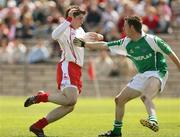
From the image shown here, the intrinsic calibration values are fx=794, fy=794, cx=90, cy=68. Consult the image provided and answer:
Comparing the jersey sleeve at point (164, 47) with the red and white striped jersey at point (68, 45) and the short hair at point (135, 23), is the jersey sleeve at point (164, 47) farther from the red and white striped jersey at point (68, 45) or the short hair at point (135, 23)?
the red and white striped jersey at point (68, 45)

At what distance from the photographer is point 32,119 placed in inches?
805

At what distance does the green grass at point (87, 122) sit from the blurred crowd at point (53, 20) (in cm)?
941

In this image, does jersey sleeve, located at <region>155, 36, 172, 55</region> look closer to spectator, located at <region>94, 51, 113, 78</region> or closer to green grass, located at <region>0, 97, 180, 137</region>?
green grass, located at <region>0, 97, 180, 137</region>

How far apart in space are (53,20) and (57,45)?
1.27 metres

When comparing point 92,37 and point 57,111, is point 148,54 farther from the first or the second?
point 57,111

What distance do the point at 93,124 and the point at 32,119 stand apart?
2.27m

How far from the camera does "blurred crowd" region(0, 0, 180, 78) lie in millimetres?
36531

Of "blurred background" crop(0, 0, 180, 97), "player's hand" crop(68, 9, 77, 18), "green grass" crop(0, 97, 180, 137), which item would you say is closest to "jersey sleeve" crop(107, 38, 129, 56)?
"player's hand" crop(68, 9, 77, 18)

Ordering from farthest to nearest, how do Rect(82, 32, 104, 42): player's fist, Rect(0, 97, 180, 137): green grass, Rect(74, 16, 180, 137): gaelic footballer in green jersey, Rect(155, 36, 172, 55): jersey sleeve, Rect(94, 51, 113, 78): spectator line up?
Rect(94, 51, 113, 78): spectator
Rect(0, 97, 180, 137): green grass
Rect(82, 32, 104, 42): player's fist
Rect(74, 16, 180, 137): gaelic footballer in green jersey
Rect(155, 36, 172, 55): jersey sleeve

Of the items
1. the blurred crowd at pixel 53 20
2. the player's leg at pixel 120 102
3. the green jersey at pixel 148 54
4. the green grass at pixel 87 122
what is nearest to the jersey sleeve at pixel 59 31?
the green jersey at pixel 148 54

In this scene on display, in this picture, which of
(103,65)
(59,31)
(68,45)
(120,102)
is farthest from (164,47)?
(103,65)

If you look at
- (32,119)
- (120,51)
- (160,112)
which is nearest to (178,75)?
(160,112)

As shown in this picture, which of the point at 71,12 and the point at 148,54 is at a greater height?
the point at 71,12

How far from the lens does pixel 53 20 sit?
1454 inches
